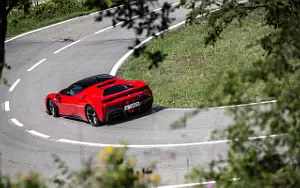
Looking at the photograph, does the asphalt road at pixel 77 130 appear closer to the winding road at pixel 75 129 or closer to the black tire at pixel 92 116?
the winding road at pixel 75 129

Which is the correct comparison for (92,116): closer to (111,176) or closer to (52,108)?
(52,108)

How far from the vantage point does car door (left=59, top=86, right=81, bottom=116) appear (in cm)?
1994

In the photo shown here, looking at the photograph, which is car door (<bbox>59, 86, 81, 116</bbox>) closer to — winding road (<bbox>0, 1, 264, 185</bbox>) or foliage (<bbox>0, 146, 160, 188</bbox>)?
winding road (<bbox>0, 1, 264, 185</bbox>)

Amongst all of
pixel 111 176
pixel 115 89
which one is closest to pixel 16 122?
pixel 115 89

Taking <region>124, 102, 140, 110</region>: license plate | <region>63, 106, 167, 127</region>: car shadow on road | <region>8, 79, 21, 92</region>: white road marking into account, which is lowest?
<region>8, 79, 21, 92</region>: white road marking

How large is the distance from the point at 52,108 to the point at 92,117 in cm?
215

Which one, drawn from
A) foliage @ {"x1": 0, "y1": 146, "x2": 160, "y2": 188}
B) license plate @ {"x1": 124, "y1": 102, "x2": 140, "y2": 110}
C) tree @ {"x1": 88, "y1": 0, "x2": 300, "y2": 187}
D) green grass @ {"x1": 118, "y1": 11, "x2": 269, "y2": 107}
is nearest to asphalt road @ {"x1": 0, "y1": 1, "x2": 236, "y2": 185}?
license plate @ {"x1": 124, "y1": 102, "x2": 140, "y2": 110}

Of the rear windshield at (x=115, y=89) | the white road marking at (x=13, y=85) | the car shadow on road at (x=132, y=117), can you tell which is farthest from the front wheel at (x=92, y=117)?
the white road marking at (x=13, y=85)

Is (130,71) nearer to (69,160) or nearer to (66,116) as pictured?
(66,116)

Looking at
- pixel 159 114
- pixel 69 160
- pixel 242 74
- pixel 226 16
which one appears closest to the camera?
pixel 242 74

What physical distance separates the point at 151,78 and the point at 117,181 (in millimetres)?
19391

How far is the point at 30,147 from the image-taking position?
707 inches

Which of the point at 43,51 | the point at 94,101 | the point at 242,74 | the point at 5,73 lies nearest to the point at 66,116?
the point at 94,101

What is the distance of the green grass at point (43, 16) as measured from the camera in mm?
34031
